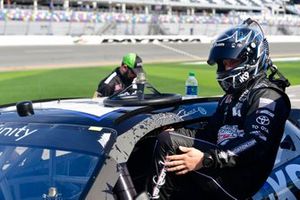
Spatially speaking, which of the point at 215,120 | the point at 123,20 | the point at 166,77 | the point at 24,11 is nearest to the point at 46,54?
the point at 166,77

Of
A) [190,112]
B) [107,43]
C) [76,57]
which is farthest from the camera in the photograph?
[107,43]

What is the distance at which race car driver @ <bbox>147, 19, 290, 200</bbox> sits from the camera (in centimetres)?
272

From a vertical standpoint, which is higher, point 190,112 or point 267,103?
point 267,103

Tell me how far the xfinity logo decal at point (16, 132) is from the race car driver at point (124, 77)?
15.8 ft

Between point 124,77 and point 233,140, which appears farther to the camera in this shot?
point 124,77

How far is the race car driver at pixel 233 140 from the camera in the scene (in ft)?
8.92

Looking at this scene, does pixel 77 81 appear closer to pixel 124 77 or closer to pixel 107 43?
pixel 124 77

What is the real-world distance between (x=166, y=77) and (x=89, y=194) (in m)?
18.6

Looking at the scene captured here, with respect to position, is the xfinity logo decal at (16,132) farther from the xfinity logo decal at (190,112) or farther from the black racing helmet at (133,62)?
the black racing helmet at (133,62)

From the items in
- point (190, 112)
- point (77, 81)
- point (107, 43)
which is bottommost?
point (107, 43)

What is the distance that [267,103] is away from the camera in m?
2.89

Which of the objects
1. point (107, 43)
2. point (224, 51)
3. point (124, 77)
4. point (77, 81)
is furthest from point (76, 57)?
point (224, 51)

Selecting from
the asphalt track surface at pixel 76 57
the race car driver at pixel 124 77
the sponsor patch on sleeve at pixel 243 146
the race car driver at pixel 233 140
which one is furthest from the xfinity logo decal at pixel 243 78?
the asphalt track surface at pixel 76 57

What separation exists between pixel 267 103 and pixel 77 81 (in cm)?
1660
